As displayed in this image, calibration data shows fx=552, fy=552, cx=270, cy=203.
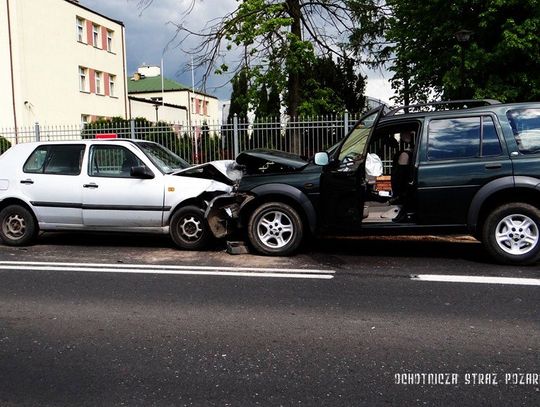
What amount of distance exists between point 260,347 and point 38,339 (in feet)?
6.07

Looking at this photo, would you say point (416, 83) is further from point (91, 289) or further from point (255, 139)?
point (91, 289)

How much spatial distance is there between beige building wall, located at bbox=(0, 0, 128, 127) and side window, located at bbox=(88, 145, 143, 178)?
24.4 metres

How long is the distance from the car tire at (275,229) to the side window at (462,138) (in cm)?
199

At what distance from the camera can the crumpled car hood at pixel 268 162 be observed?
25.6ft

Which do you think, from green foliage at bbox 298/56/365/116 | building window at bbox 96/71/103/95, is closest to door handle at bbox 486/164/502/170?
green foliage at bbox 298/56/365/116

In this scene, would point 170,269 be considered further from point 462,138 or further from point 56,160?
point 462,138

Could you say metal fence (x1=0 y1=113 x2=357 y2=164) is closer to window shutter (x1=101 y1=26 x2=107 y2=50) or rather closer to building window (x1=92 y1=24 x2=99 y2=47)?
building window (x1=92 y1=24 x2=99 y2=47)

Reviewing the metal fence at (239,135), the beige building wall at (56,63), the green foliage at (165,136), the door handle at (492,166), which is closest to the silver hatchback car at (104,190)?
the door handle at (492,166)

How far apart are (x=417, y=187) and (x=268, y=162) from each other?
212 cm

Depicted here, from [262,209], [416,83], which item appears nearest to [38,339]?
[262,209]

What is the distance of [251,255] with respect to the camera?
25.9ft

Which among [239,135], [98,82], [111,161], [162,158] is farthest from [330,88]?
[98,82]

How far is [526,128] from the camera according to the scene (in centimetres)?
689

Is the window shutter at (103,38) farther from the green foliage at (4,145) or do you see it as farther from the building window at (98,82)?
the green foliage at (4,145)
